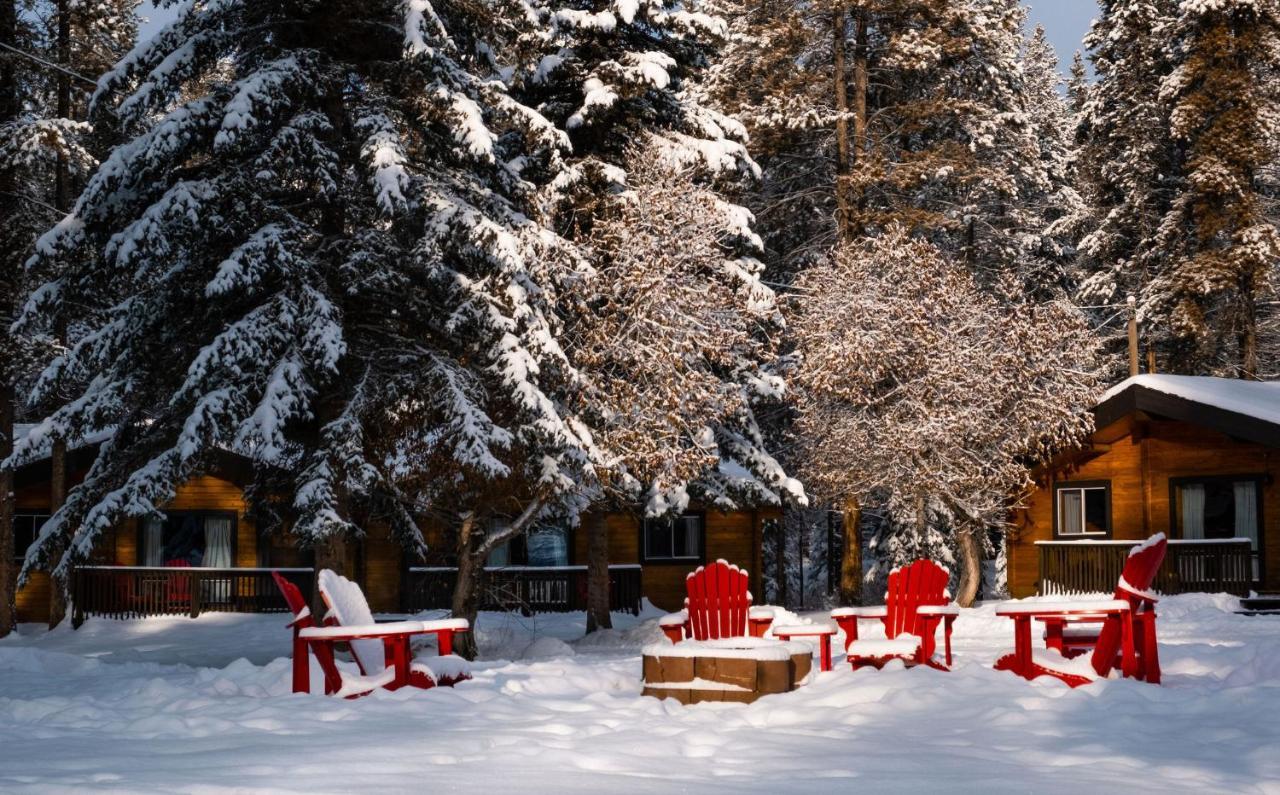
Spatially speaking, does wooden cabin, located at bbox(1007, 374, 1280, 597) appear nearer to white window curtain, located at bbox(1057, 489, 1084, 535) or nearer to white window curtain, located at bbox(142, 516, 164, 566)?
white window curtain, located at bbox(1057, 489, 1084, 535)

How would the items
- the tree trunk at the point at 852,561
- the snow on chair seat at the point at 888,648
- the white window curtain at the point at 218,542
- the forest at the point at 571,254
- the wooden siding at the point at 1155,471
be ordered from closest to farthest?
1. the snow on chair seat at the point at 888,648
2. the forest at the point at 571,254
3. the wooden siding at the point at 1155,471
4. the tree trunk at the point at 852,561
5. the white window curtain at the point at 218,542

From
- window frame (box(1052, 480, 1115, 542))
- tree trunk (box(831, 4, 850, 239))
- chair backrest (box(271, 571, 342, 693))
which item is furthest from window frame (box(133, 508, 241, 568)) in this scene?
chair backrest (box(271, 571, 342, 693))

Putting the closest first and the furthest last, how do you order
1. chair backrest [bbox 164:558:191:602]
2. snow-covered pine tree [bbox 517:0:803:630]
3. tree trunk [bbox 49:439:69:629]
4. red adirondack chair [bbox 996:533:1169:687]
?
red adirondack chair [bbox 996:533:1169:687], snow-covered pine tree [bbox 517:0:803:630], tree trunk [bbox 49:439:69:629], chair backrest [bbox 164:558:191:602]

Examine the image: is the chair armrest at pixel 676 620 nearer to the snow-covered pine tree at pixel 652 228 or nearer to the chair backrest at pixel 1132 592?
the chair backrest at pixel 1132 592

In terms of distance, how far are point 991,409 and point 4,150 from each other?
53.2 ft

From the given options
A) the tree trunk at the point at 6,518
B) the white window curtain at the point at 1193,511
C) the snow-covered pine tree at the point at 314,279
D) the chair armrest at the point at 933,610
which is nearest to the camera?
the chair armrest at the point at 933,610

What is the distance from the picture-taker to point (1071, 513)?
26594 mm

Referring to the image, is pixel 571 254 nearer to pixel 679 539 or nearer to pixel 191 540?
pixel 679 539

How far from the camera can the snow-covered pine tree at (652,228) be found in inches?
659

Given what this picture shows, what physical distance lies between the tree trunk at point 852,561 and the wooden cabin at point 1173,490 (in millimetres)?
3285

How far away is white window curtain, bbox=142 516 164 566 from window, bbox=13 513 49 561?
6.08ft

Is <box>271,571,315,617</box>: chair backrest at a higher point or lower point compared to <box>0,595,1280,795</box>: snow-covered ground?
higher

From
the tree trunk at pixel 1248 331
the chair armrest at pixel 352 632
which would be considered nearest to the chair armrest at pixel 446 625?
the chair armrest at pixel 352 632

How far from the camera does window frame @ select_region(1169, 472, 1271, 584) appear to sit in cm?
2348
